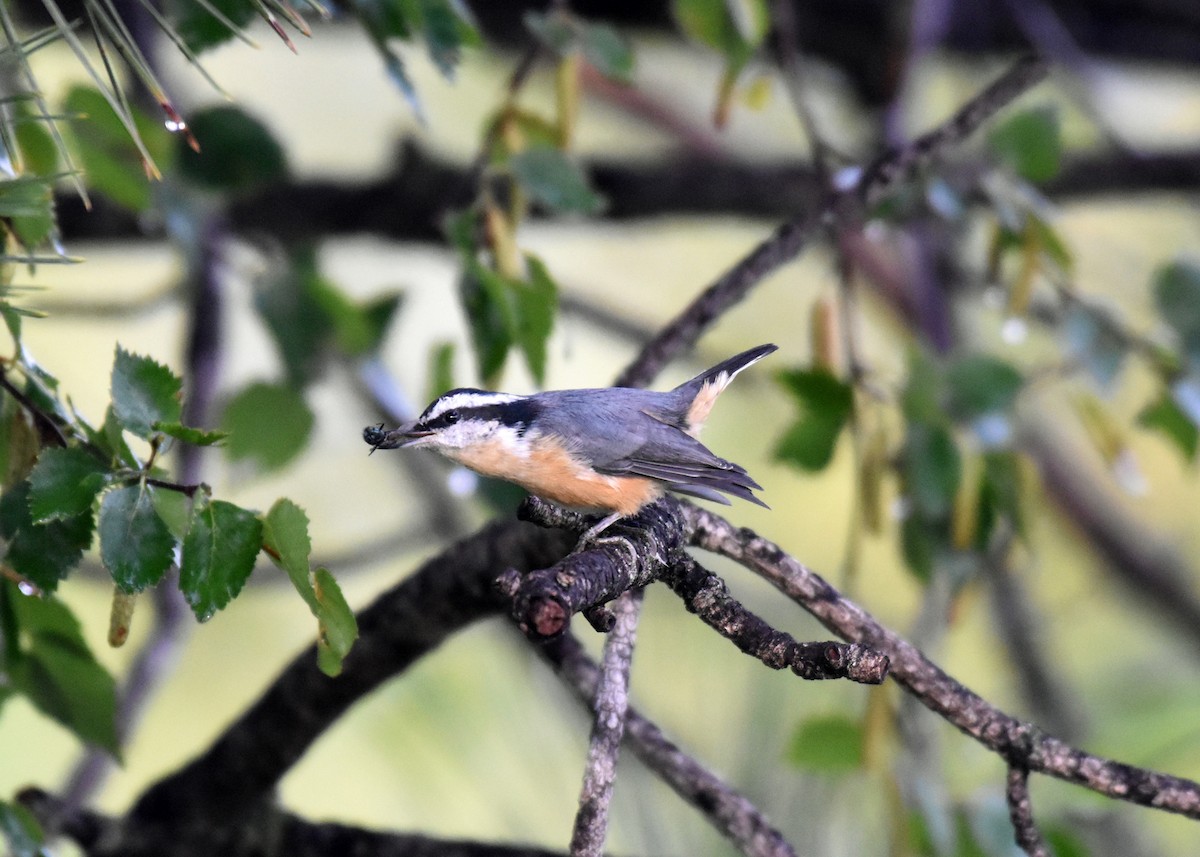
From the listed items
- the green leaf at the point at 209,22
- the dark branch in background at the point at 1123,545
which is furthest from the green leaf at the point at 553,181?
the dark branch in background at the point at 1123,545

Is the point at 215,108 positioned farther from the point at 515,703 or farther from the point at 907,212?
the point at 515,703

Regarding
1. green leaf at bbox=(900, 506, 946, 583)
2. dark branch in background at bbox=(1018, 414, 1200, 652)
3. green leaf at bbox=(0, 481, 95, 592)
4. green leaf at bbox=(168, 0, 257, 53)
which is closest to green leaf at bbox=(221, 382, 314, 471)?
green leaf at bbox=(168, 0, 257, 53)

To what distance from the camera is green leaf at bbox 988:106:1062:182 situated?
44.3 inches

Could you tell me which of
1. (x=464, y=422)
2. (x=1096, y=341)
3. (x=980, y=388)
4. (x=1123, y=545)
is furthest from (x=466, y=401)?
(x=1123, y=545)

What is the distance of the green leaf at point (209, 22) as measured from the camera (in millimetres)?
815

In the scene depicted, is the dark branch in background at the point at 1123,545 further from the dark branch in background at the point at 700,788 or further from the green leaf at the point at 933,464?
the dark branch in background at the point at 700,788

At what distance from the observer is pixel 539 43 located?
1.07m

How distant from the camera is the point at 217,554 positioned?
580 mm

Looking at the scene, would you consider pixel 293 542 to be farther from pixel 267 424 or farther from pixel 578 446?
pixel 267 424

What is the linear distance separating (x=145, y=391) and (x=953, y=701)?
0.48 metres

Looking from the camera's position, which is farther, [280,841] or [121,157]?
[121,157]

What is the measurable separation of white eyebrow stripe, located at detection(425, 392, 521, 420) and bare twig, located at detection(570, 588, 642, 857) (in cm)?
21

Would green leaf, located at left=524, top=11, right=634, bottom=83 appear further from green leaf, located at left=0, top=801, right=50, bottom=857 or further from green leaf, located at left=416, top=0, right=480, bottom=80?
green leaf, located at left=0, top=801, right=50, bottom=857

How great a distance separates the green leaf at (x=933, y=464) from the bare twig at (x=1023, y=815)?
0.35 meters
